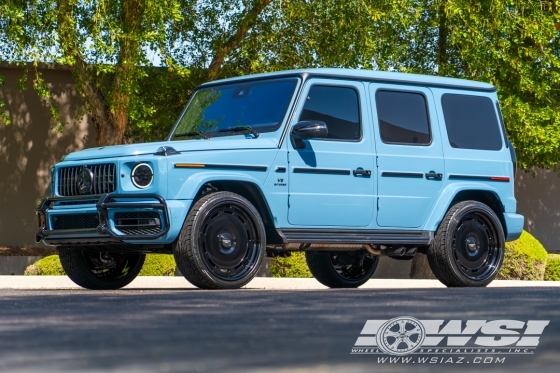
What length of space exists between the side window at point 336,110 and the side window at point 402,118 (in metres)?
0.31

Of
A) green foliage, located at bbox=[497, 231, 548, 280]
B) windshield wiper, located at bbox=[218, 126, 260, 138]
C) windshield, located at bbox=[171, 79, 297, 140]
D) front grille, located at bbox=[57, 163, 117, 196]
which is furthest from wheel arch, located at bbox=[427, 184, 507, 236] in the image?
green foliage, located at bbox=[497, 231, 548, 280]

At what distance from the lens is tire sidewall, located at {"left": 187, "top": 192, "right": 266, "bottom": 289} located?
33.4ft

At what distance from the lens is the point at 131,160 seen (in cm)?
1035

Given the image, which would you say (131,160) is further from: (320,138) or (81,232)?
(320,138)

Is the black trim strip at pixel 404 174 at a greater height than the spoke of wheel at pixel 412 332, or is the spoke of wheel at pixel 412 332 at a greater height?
the black trim strip at pixel 404 174

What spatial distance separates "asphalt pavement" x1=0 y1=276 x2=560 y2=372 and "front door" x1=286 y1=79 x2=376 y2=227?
232 cm

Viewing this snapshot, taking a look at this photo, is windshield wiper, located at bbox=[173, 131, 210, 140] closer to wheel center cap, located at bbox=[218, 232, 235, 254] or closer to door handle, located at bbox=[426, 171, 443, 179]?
wheel center cap, located at bbox=[218, 232, 235, 254]

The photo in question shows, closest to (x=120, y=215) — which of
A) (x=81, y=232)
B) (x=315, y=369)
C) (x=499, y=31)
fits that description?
(x=81, y=232)

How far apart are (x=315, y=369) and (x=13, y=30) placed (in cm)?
1339

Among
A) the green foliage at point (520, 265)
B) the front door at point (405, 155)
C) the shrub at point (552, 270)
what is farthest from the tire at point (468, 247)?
the shrub at point (552, 270)

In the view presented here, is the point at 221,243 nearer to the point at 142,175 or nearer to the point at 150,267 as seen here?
the point at 142,175

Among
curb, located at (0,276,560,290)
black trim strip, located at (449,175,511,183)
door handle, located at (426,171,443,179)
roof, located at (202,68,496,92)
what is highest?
roof, located at (202,68,496,92)

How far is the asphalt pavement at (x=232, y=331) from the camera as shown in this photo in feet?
16.4

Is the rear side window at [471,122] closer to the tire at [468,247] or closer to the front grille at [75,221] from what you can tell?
the tire at [468,247]
